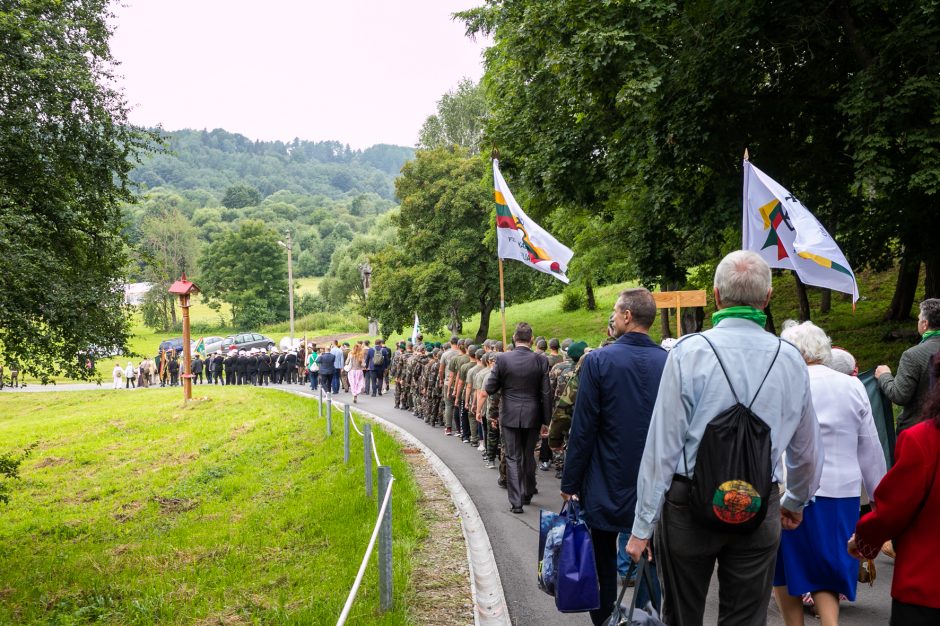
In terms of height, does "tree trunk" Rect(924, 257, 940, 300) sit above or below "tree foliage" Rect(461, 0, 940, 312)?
below

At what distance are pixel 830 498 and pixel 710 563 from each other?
1807 millimetres

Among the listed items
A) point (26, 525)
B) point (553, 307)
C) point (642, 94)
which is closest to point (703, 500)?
point (642, 94)

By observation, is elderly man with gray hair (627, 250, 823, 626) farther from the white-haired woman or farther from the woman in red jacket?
the white-haired woman

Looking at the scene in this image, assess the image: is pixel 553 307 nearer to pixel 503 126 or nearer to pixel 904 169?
pixel 503 126

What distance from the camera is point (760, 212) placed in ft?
29.0

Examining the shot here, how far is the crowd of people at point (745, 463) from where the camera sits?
122 inches

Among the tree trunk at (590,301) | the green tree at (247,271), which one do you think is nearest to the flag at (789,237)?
the tree trunk at (590,301)

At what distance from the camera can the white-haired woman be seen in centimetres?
476

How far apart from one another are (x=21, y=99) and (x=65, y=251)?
248 cm

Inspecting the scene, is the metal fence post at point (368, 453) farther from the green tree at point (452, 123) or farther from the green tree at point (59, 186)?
the green tree at point (452, 123)

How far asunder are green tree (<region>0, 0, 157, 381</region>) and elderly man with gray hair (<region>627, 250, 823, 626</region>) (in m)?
9.14

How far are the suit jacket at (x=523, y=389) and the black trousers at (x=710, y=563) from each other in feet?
18.4

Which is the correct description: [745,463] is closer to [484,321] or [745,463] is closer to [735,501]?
[735,501]

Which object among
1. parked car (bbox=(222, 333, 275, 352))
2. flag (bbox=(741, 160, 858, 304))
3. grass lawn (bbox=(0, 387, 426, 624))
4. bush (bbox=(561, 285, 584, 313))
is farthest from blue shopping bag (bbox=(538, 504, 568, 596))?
parked car (bbox=(222, 333, 275, 352))
